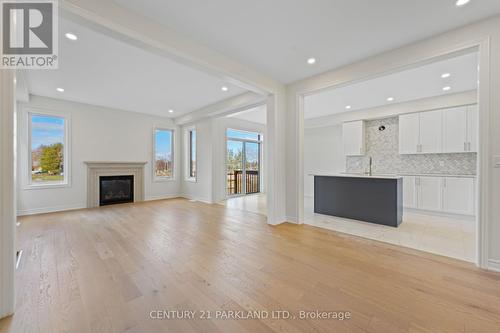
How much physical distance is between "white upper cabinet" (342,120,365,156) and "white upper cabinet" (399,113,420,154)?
35.7 inches

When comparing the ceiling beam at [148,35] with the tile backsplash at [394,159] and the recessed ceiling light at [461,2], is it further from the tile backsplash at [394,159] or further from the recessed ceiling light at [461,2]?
the tile backsplash at [394,159]

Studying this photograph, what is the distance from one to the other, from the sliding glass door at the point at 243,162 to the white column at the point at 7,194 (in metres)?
5.50

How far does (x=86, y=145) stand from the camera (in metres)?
5.46

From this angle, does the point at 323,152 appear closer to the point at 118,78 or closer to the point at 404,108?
the point at 404,108

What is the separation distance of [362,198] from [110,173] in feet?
21.6

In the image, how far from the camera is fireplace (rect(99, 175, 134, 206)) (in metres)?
5.80

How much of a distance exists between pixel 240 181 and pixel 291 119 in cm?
411

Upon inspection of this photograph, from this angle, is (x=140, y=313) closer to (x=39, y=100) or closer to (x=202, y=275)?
(x=202, y=275)

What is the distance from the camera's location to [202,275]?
2.12 m

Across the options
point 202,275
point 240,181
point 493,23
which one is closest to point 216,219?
point 202,275

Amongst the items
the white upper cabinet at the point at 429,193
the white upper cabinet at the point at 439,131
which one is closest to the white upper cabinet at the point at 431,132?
the white upper cabinet at the point at 439,131

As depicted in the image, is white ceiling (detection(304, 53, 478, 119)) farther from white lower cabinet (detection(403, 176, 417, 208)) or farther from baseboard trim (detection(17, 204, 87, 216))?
baseboard trim (detection(17, 204, 87, 216))

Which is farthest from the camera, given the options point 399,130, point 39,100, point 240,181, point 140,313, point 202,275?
point 240,181

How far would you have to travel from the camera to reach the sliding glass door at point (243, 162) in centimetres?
736
